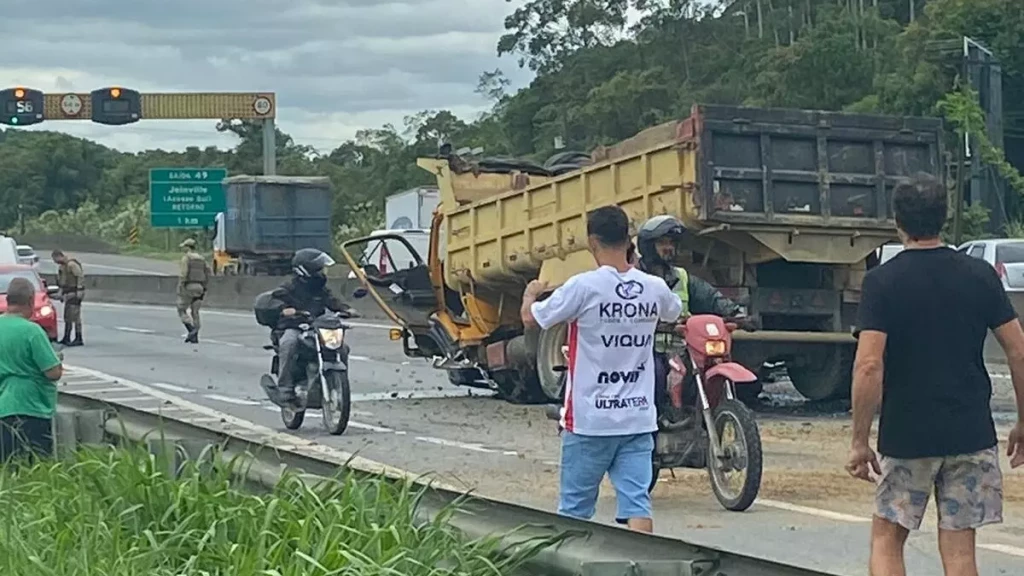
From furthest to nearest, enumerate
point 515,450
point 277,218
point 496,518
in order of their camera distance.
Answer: point 277,218
point 515,450
point 496,518

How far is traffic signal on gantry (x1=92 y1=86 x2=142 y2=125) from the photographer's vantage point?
5053cm

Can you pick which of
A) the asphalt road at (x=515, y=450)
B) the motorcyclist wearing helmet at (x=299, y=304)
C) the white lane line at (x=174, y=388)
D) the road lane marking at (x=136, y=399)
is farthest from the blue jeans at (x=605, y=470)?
the white lane line at (x=174, y=388)

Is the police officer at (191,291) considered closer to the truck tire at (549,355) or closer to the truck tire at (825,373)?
the truck tire at (549,355)

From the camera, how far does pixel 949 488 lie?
626cm

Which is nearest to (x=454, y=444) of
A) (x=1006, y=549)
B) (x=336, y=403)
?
(x=336, y=403)

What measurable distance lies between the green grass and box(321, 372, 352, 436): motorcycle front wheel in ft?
23.3

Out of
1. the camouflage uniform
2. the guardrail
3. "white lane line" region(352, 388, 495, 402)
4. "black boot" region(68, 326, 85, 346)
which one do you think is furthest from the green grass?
"black boot" region(68, 326, 85, 346)

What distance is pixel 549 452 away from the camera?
13898 millimetres

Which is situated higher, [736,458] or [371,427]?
[736,458]

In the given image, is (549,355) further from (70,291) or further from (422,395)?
(70,291)

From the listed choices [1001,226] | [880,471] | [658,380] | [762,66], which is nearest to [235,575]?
[880,471]

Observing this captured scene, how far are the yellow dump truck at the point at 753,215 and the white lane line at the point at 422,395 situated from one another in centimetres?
143

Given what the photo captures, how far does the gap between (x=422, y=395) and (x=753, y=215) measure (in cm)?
533

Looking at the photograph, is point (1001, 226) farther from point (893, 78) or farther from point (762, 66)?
point (762, 66)
